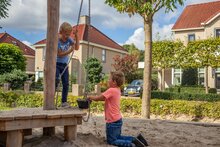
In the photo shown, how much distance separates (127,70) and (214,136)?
3014cm

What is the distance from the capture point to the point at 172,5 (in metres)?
10.9

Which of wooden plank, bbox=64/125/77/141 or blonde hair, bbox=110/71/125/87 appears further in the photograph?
blonde hair, bbox=110/71/125/87

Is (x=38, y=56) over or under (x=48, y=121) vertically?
over

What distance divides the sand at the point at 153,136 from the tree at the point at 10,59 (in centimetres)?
2613

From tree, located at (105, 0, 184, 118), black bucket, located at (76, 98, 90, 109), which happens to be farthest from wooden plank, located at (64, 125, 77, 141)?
tree, located at (105, 0, 184, 118)

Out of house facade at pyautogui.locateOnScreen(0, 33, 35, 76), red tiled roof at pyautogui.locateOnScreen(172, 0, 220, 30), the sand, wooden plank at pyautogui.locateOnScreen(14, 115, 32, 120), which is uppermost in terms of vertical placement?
red tiled roof at pyautogui.locateOnScreen(172, 0, 220, 30)

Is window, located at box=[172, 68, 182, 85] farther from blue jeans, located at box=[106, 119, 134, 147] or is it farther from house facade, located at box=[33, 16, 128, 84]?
blue jeans, located at box=[106, 119, 134, 147]

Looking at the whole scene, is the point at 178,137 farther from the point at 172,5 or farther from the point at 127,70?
the point at 127,70

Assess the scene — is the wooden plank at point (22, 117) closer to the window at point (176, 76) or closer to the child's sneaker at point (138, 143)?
the child's sneaker at point (138, 143)

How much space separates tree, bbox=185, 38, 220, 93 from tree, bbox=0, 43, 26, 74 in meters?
16.2

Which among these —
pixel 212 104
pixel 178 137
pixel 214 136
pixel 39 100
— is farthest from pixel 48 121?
pixel 39 100

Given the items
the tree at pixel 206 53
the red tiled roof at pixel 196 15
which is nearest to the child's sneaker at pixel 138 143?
the tree at pixel 206 53

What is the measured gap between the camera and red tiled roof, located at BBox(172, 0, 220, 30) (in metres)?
35.5

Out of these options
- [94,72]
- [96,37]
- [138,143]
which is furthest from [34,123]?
[96,37]
